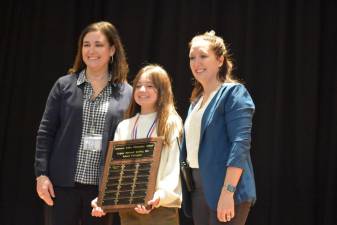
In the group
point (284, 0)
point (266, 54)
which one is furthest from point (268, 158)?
point (284, 0)

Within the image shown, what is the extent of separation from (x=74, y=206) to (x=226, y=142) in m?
0.91

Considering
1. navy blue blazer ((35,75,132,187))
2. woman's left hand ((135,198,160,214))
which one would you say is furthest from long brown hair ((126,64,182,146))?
woman's left hand ((135,198,160,214))

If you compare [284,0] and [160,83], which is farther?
[284,0]

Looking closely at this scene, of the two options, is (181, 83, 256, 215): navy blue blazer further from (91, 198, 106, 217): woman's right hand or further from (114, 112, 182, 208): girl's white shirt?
(91, 198, 106, 217): woman's right hand

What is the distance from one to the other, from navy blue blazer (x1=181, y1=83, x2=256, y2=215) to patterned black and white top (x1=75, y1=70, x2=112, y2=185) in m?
0.64

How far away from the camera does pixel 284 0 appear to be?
15.1ft

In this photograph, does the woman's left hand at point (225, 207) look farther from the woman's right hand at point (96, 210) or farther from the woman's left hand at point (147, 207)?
the woman's right hand at point (96, 210)

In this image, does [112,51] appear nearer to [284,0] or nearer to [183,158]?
[183,158]

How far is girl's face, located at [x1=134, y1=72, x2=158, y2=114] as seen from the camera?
2889mm

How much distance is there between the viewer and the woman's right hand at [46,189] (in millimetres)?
2830

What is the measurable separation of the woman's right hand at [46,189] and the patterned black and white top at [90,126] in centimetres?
15

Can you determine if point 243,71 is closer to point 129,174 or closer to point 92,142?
point 92,142

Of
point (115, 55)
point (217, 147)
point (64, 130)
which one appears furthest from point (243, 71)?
point (217, 147)

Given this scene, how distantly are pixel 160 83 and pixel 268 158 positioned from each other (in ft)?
6.22
